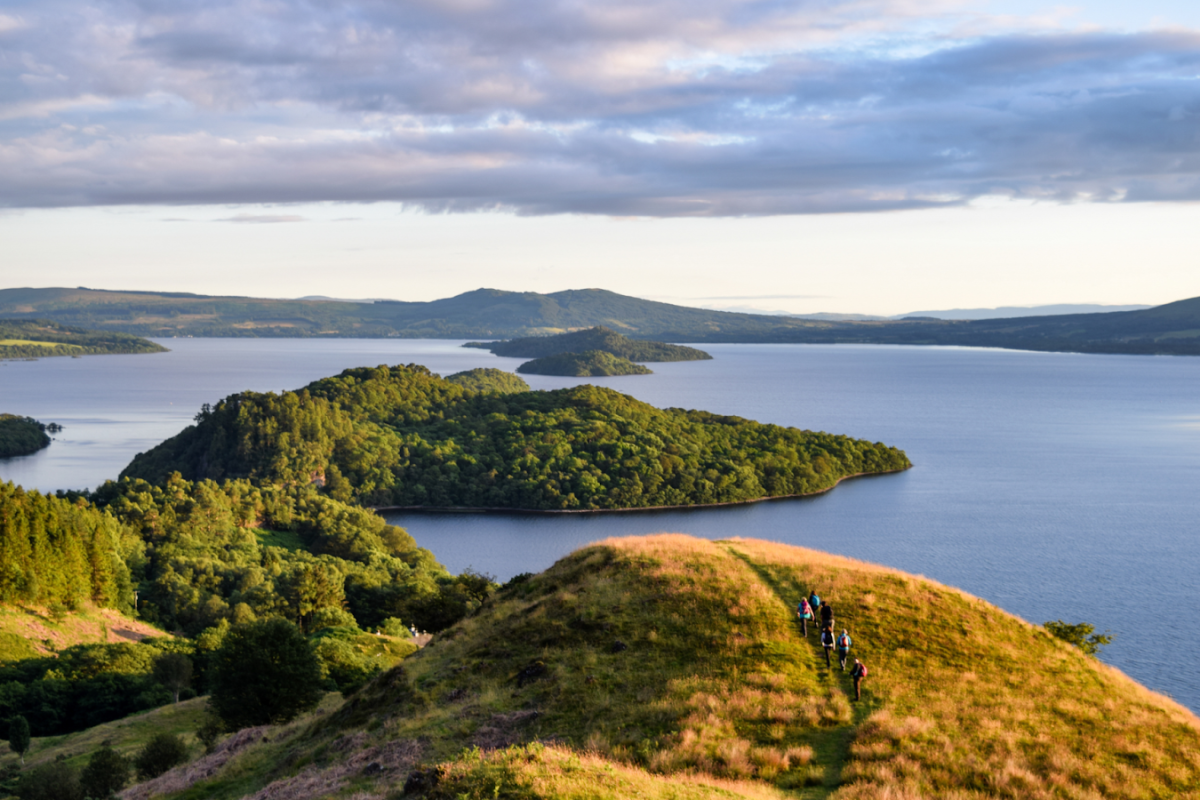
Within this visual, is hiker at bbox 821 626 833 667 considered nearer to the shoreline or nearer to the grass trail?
the grass trail

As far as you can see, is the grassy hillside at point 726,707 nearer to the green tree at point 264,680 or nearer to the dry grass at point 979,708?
the dry grass at point 979,708

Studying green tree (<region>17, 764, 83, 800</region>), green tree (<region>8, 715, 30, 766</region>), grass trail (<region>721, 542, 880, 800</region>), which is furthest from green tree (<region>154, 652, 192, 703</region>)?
grass trail (<region>721, 542, 880, 800</region>)

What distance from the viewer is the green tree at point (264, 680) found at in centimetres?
4803

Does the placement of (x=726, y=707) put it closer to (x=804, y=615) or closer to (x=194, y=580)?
(x=804, y=615)

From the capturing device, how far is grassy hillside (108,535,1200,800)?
26.2 m

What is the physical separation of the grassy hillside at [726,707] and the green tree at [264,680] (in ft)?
20.7

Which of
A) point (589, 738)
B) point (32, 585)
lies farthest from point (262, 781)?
A: point (32, 585)

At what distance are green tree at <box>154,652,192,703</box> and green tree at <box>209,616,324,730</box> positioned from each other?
18484mm

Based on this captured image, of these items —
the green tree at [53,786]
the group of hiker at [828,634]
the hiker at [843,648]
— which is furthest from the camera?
the green tree at [53,786]

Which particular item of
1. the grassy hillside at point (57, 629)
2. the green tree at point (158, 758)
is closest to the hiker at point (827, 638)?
the green tree at point (158, 758)

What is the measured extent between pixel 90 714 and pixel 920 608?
59654mm

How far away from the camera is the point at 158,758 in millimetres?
43906

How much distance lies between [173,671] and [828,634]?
5139 centimetres

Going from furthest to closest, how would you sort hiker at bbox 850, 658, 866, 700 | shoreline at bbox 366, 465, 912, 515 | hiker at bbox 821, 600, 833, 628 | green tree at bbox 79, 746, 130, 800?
shoreline at bbox 366, 465, 912, 515, green tree at bbox 79, 746, 130, 800, hiker at bbox 821, 600, 833, 628, hiker at bbox 850, 658, 866, 700
